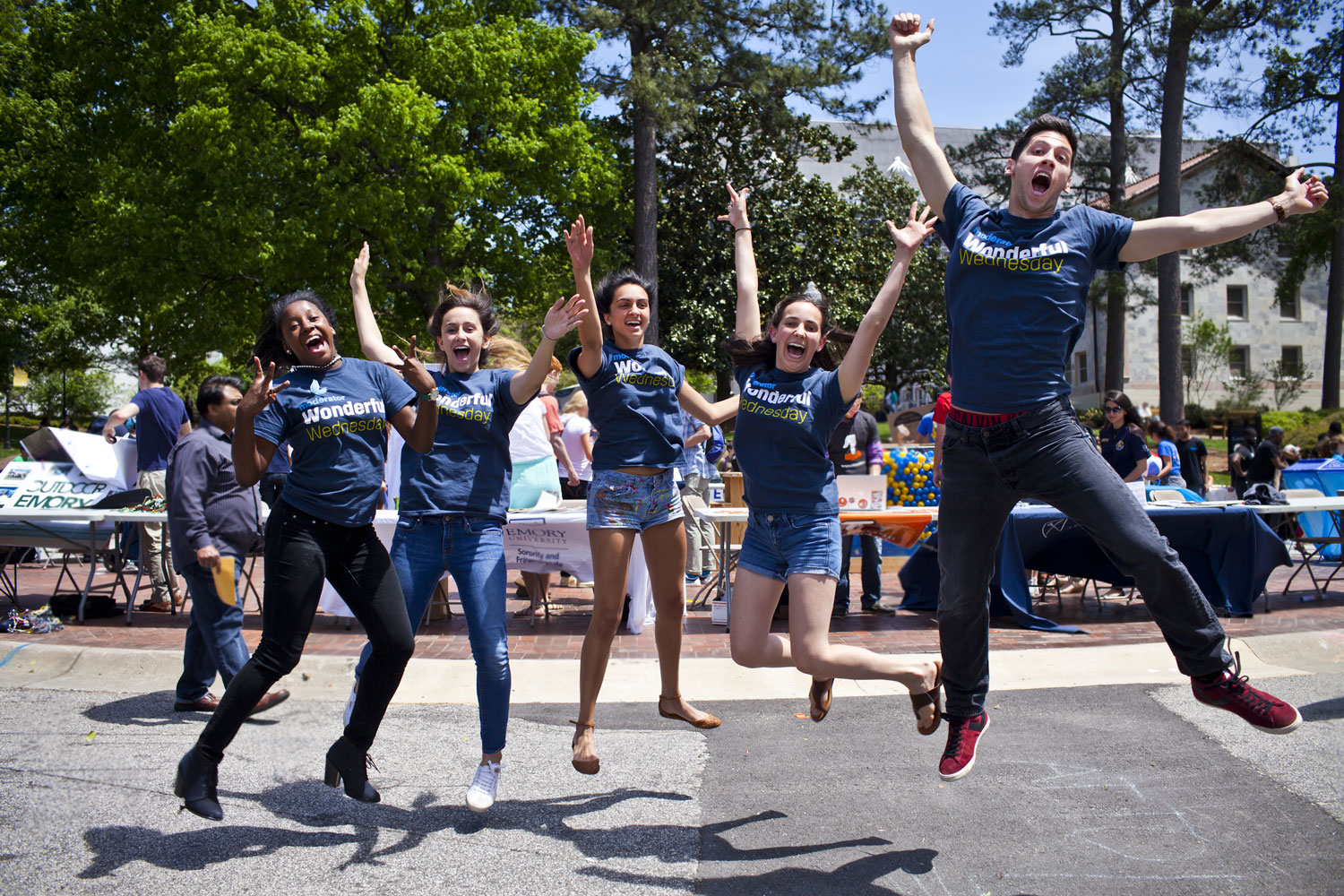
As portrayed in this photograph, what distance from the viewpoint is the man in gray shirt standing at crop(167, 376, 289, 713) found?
18.1 feet

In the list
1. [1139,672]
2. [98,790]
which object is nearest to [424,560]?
→ [98,790]

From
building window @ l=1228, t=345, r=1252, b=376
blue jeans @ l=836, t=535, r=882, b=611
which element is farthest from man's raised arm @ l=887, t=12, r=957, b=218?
building window @ l=1228, t=345, r=1252, b=376

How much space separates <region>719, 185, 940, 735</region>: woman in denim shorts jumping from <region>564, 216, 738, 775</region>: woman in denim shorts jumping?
14.6 inches

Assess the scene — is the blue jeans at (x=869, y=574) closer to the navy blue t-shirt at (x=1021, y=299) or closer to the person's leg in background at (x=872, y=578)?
the person's leg in background at (x=872, y=578)

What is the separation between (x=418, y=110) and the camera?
59.9ft

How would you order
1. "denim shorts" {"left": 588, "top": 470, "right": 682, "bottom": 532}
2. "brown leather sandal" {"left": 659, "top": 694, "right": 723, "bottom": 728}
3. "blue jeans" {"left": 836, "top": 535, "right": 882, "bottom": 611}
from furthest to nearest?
1. "blue jeans" {"left": 836, "top": 535, "right": 882, "bottom": 611}
2. "brown leather sandal" {"left": 659, "top": 694, "right": 723, "bottom": 728}
3. "denim shorts" {"left": 588, "top": 470, "right": 682, "bottom": 532}

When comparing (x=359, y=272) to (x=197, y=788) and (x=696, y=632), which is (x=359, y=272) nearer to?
(x=197, y=788)

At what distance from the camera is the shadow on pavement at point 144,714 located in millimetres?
5547

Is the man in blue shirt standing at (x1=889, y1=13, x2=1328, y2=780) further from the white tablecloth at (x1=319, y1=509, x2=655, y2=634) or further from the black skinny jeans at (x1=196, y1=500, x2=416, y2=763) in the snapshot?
the white tablecloth at (x1=319, y1=509, x2=655, y2=634)

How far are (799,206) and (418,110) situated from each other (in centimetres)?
975

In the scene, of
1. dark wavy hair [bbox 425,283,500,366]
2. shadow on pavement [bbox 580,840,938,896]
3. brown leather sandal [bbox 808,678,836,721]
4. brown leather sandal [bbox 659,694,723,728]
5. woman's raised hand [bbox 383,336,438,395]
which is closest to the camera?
shadow on pavement [bbox 580,840,938,896]

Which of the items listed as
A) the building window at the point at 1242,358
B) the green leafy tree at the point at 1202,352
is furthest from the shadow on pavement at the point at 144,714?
the building window at the point at 1242,358

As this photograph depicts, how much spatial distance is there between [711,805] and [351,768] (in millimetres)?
1423

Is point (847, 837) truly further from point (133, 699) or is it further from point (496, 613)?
point (133, 699)
